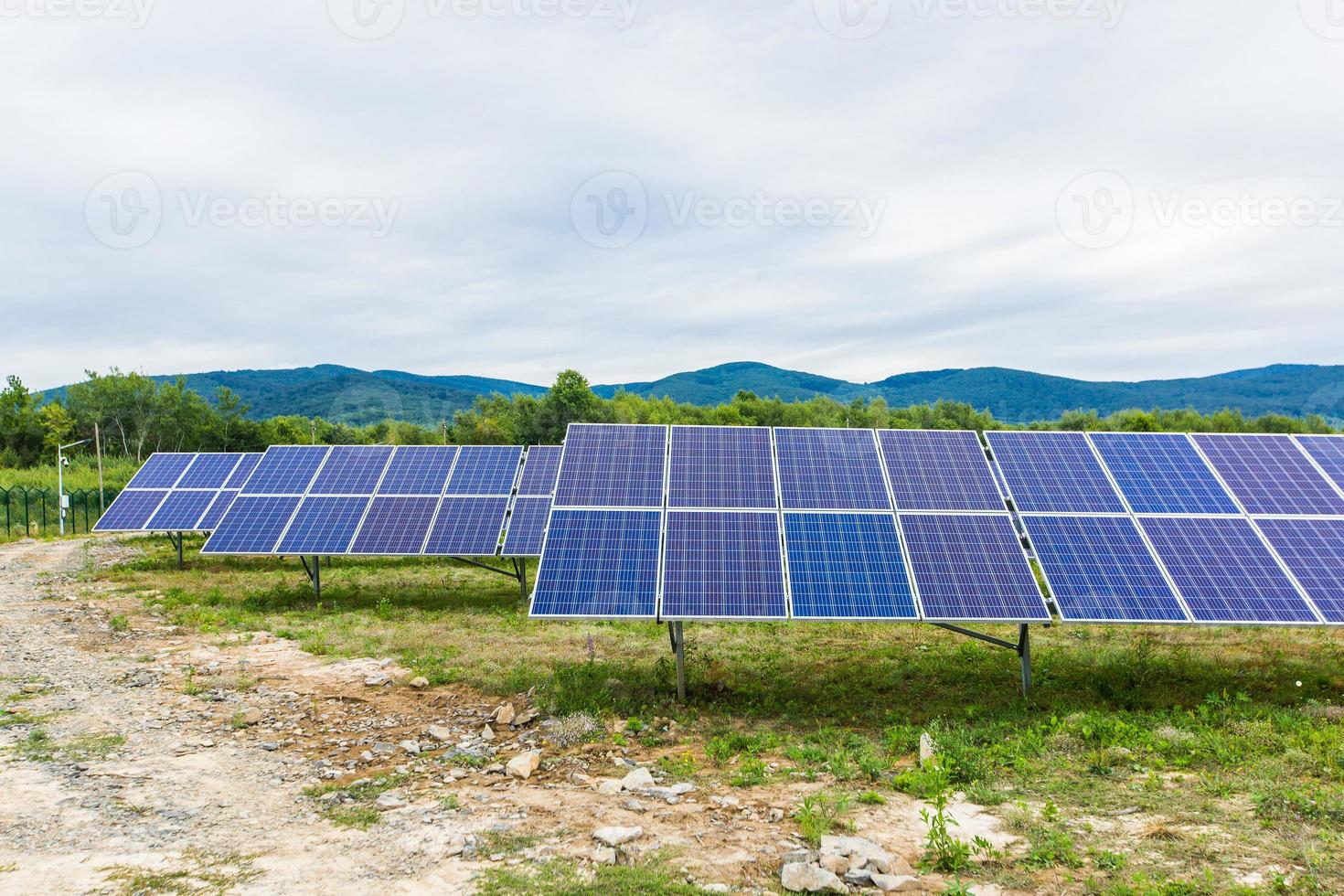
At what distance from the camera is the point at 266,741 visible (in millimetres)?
12188

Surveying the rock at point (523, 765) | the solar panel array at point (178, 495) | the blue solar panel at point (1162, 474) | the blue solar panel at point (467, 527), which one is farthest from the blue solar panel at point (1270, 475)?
the solar panel array at point (178, 495)

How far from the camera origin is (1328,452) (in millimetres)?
16250

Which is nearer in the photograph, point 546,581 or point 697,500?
point 546,581

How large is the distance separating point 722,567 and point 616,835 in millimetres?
5278

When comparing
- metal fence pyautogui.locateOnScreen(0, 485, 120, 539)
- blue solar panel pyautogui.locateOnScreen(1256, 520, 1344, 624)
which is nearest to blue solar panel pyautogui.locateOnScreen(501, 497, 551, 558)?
blue solar panel pyautogui.locateOnScreen(1256, 520, 1344, 624)

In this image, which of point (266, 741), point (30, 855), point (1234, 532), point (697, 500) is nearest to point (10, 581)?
point (266, 741)

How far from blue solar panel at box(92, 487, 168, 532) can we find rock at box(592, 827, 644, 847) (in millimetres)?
26313

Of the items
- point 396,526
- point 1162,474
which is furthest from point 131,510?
point 1162,474

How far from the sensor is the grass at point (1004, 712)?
26.6 ft

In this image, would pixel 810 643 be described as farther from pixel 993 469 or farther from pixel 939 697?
pixel 993 469

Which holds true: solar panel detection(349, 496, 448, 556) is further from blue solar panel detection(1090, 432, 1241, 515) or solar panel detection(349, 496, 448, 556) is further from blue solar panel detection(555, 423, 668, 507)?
blue solar panel detection(1090, 432, 1241, 515)

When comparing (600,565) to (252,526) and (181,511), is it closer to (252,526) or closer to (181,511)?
(252,526)

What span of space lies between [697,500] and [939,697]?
5581 millimetres

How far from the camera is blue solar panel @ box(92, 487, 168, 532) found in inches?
1086
